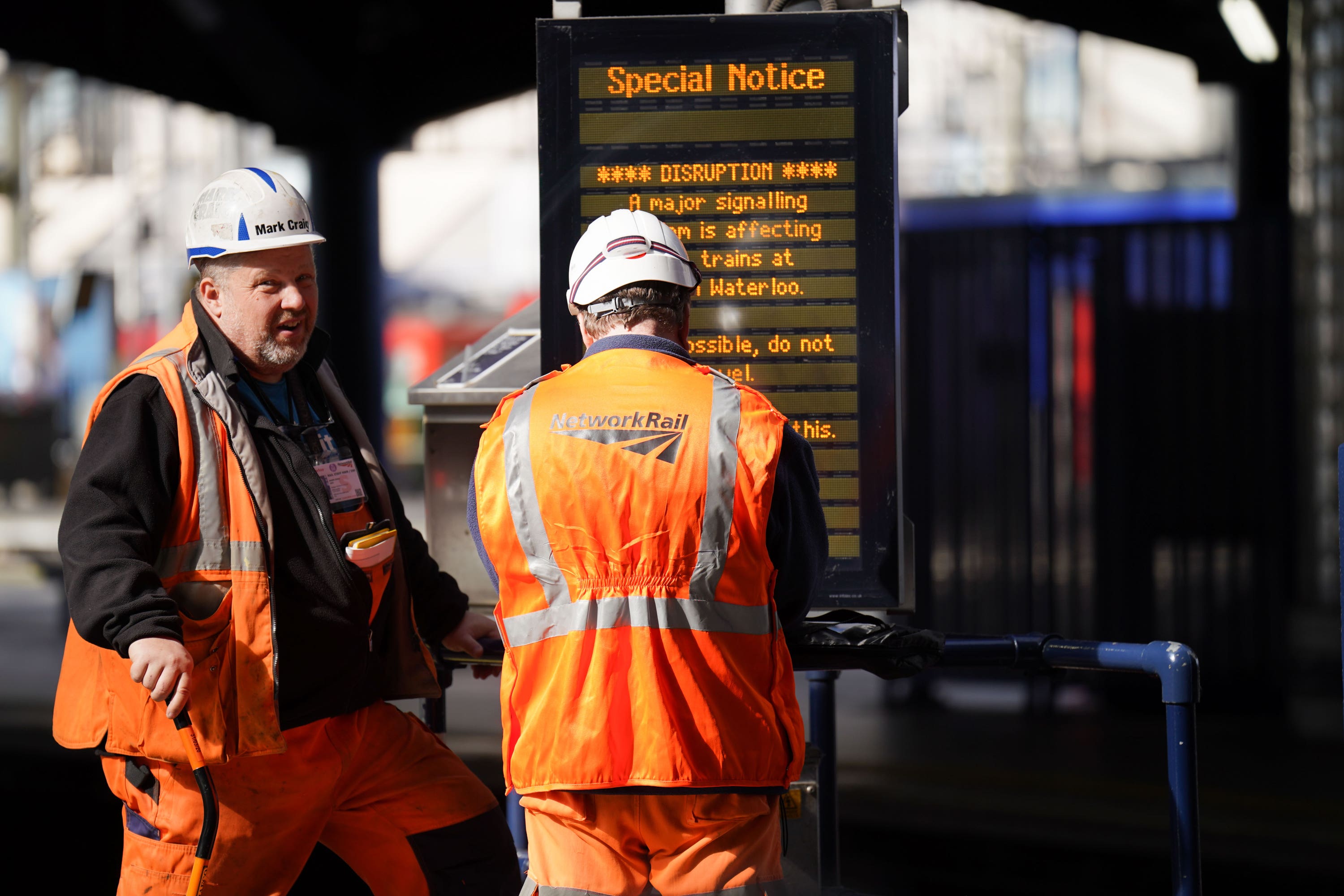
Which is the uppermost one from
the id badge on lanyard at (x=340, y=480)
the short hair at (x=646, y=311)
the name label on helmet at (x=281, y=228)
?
the name label on helmet at (x=281, y=228)

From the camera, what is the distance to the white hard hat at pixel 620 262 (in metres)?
2.84

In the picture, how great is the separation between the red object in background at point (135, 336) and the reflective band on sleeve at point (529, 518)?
22236 millimetres

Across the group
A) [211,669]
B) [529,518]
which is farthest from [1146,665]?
[211,669]

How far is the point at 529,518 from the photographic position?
2.67 m

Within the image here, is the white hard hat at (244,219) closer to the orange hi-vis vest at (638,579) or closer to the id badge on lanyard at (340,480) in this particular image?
the id badge on lanyard at (340,480)

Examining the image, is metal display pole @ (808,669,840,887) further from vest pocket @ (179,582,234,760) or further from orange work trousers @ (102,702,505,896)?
vest pocket @ (179,582,234,760)

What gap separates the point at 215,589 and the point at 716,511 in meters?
1.10

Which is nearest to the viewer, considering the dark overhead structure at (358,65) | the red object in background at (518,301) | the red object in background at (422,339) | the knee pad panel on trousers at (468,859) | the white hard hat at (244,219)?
the white hard hat at (244,219)

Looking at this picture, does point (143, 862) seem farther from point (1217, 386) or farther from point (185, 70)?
point (185, 70)

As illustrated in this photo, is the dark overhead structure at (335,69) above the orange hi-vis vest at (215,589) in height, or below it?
above

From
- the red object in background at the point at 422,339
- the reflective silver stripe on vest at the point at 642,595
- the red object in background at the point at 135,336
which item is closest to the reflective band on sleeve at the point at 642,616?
the reflective silver stripe on vest at the point at 642,595

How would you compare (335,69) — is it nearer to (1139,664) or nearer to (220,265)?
(220,265)

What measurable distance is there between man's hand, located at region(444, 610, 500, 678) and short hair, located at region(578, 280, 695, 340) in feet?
3.26

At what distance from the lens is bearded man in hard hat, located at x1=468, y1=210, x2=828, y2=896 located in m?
2.62
